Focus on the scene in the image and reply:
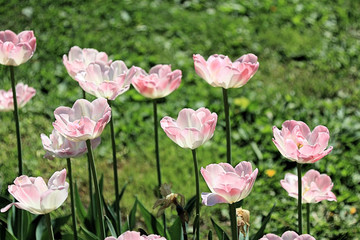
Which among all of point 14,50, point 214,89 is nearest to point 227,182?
point 14,50

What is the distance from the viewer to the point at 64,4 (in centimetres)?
571

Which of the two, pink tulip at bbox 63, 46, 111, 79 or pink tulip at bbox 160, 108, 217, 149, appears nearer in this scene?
pink tulip at bbox 160, 108, 217, 149

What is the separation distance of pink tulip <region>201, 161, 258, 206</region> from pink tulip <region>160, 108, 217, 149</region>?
0.18 metres

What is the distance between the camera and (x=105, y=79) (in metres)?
2.27

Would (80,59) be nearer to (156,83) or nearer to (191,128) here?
(156,83)

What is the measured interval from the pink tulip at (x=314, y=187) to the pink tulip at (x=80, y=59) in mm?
910

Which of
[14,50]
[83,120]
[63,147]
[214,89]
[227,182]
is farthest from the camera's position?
Answer: [214,89]

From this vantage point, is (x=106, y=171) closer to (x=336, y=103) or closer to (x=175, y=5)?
(x=336, y=103)

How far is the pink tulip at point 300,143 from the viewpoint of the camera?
5.98 feet

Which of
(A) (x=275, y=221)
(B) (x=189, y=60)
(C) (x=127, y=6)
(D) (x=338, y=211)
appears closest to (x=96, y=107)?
(A) (x=275, y=221)

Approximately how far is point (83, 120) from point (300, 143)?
0.70 meters

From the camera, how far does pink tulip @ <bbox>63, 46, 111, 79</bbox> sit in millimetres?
2369

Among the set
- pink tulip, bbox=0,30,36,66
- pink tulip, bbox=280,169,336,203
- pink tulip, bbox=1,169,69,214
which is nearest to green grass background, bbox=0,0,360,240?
pink tulip, bbox=280,169,336,203

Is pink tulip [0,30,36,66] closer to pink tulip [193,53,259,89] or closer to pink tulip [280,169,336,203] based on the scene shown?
pink tulip [193,53,259,89]
